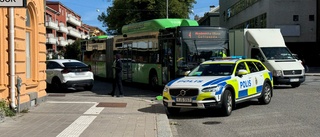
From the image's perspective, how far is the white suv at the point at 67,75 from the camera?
17641mm

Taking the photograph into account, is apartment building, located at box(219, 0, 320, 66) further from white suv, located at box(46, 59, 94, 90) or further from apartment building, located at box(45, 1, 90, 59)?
apartment building, located at box(45, 1, 90, 59)

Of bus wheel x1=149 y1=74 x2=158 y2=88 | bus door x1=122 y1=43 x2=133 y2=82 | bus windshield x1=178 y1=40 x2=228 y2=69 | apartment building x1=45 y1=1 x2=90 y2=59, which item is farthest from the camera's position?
apartment building x1=45 y1=1 x2=90 y2=59

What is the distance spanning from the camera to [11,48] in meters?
9.76

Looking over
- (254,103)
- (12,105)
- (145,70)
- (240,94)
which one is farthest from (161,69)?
(12,105)

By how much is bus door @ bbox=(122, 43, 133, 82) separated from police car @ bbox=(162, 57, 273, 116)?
28.7ft

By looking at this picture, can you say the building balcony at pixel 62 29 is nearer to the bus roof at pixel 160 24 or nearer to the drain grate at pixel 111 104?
the bus roof at pixel 160 24

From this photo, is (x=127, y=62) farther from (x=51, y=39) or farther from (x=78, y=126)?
(x=51, y=39)

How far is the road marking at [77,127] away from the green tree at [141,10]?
39.0 meters

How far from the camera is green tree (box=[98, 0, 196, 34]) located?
4850 centimetres

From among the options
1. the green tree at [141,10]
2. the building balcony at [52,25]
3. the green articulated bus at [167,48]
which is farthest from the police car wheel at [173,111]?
the building balcony at [52,25]

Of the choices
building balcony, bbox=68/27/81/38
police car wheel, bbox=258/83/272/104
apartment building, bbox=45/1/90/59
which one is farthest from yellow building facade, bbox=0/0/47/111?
building balcony, bbox=68/27/81/38

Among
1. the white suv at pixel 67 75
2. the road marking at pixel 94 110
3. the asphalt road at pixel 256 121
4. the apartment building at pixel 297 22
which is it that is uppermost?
the apartment building at pixel 297 22

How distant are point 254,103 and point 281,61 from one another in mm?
6343

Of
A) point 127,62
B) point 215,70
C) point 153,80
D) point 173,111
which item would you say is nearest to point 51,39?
point 127,62
